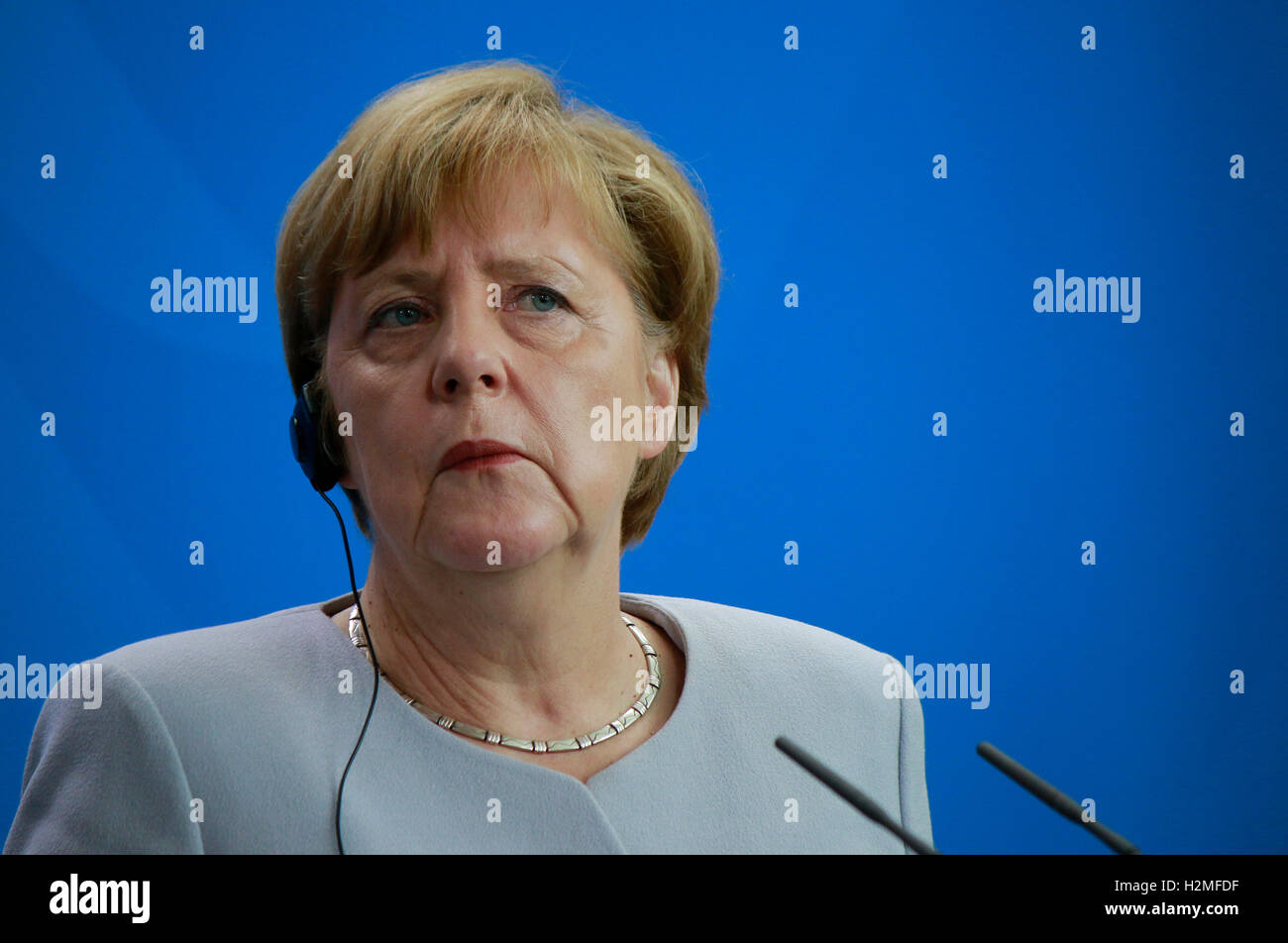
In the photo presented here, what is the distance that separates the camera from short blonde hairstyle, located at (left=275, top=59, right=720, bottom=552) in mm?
1171

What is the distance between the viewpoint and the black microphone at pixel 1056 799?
0.73 m

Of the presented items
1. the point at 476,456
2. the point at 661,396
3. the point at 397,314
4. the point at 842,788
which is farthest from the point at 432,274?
the point at 842,788

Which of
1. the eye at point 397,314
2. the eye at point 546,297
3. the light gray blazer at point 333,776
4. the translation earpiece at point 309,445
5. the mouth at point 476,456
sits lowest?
the light gray blazer at point 333,776

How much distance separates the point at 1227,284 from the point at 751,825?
1.27 m

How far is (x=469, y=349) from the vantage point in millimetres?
1111

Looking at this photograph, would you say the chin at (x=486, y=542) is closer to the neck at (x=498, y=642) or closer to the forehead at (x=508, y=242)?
the neck at (x=498, y=642)

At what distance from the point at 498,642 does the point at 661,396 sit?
35 cm

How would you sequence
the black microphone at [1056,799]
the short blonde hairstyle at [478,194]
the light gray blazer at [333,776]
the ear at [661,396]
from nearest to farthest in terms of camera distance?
the black microphone at [1056,799], the light gray blazer at [333,776], the short blonde hairstyle at [478,194], the ear at [661,396]

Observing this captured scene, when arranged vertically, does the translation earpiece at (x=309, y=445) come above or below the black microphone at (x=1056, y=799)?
above

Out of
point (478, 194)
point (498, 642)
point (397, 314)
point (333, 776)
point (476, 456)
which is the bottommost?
point (333, 776)

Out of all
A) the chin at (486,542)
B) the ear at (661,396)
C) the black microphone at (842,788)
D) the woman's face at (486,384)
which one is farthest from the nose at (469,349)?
the black microphone at (842,788)

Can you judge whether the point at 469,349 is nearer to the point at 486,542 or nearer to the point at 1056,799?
the point at 486,542
